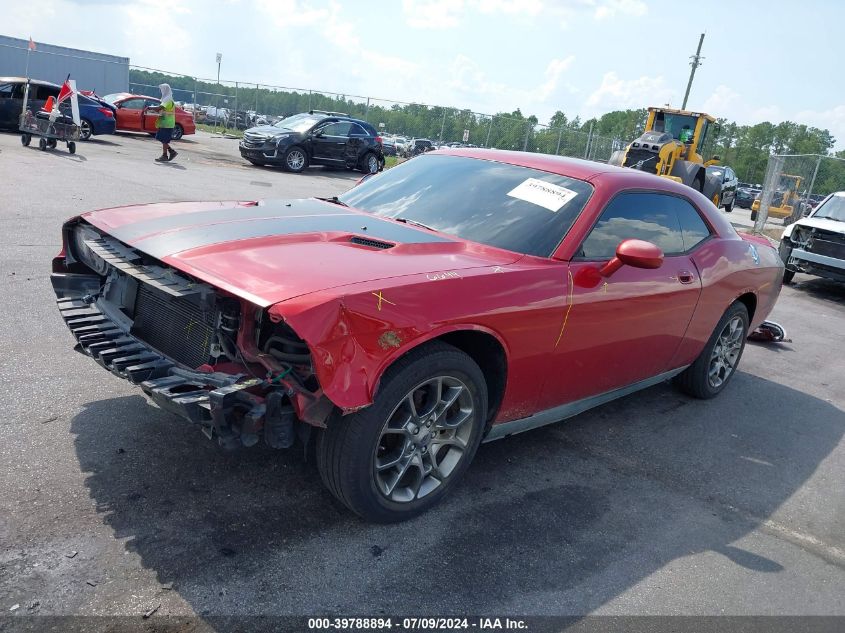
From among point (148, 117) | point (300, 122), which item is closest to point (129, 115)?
point (148, 117)

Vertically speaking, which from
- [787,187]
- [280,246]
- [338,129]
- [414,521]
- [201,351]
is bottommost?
[414,521]

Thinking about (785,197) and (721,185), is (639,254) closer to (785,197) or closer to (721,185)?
(721,185)

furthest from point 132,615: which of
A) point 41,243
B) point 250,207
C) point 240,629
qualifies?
point 41,243

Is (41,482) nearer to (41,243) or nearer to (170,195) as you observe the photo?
(41,243)

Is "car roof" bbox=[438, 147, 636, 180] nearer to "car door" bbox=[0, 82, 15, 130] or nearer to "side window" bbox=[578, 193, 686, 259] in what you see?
"side window" bbox=[578, 193, 686, 259]

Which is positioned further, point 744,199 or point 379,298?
point 744,199

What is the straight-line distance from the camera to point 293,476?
3.46 meters

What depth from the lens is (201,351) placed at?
3092mm

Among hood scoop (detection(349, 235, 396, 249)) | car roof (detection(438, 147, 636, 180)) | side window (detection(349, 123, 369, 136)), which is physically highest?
side window (detection(349, 123, 369, 136))

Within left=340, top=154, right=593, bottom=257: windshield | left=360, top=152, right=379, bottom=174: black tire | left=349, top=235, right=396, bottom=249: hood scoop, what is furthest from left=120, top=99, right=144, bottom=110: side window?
left=349, top=235, right=396, bottom=249: hood scoop

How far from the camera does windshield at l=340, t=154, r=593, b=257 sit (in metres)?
3.78

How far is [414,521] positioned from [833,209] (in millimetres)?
12324

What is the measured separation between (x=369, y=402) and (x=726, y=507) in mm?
2331

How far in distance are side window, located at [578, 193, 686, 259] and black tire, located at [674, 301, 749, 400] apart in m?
1.02
